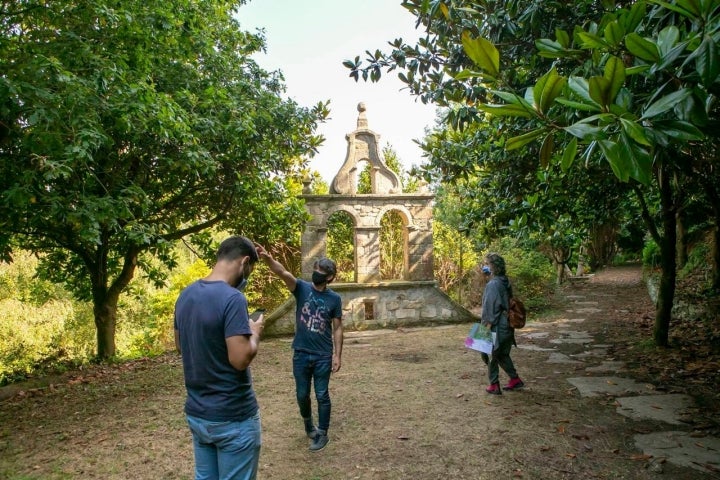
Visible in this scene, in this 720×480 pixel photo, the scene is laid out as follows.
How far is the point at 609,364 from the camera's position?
238 inches

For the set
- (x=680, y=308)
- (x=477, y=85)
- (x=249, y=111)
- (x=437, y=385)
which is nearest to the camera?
(x=477, y=85)

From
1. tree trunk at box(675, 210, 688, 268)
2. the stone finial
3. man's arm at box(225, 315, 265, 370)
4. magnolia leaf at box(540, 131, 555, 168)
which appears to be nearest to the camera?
magnolia leaf at box(540, 131, 555, 168)

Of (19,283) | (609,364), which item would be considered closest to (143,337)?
(19,283)

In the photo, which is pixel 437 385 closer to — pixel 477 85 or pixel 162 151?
pixel 477 85

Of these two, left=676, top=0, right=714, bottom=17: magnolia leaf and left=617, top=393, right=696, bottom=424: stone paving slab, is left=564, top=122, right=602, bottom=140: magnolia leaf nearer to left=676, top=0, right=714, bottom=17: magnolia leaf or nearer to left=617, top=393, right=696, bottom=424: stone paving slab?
left=676, top=0, right=714, bottom=17: magnolia leaf

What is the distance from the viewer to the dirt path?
3.49 m

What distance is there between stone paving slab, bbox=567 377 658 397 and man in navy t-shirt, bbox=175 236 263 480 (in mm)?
4057

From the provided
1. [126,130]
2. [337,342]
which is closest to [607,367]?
[337,342]

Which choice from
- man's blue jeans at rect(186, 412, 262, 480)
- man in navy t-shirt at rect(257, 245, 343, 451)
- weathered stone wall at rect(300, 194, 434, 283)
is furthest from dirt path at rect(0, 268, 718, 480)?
weathered stone wall at rect(300, 194, 434, 283)

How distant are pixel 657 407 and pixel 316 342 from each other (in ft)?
11.0

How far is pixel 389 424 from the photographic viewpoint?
4.43 metres

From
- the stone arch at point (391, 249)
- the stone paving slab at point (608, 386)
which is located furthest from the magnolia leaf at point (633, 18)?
the stone arch at point (391, 249)

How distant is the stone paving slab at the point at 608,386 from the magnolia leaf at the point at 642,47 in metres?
4.33

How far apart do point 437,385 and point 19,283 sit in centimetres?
A: 1511
